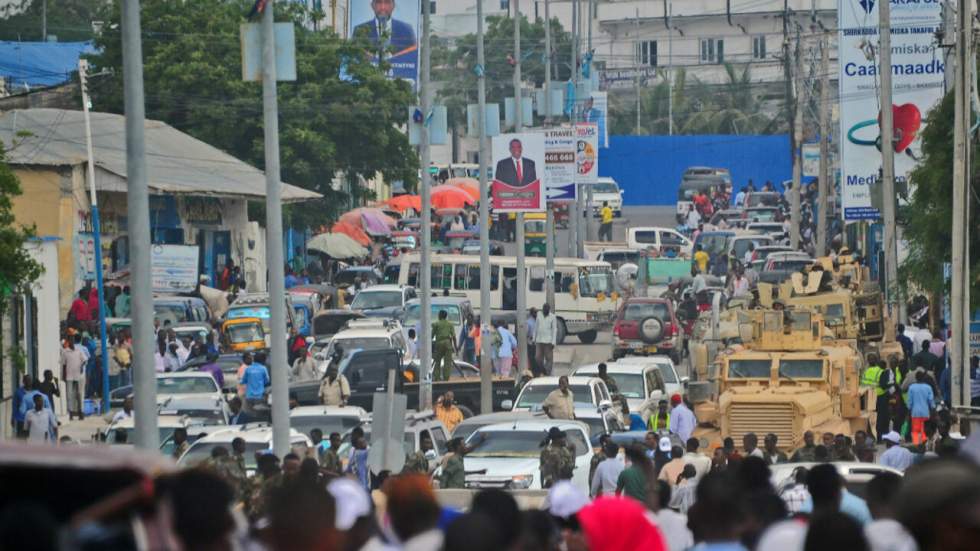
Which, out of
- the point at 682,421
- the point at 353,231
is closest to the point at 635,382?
the point at 682,421

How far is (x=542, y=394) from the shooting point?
28031 mm

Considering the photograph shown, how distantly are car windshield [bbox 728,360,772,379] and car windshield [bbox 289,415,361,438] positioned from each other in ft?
21.3

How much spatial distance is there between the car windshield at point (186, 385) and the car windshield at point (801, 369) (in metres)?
8.76

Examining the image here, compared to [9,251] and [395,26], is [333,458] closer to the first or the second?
[9,251]

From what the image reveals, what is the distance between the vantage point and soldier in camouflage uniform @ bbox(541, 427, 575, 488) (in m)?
20.1

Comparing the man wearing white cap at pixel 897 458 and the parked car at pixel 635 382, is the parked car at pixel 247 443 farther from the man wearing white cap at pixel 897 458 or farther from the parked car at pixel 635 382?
the parked car at pixel 635 382

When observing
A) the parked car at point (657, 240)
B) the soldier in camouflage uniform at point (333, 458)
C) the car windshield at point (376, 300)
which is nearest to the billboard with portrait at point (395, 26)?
the parked car at point (657, 240)

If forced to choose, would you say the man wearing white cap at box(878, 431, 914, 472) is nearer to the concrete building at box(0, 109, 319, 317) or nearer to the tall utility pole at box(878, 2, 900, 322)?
the tall utility pole at box(878, 2, 900, 322)

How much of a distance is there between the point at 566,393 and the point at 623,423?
1.44m

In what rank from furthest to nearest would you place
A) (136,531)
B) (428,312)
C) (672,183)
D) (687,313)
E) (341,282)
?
1. (672,183)
2. (341,282)
3. (687,313)
4. (428,312)
5. (136,531)

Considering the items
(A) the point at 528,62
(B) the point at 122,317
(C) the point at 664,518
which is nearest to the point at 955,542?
(C) the point at 664,518

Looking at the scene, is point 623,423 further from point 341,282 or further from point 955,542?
point 341,282

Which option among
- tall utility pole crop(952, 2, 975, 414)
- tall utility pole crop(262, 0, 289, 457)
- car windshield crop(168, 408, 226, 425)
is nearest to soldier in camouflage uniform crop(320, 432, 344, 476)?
tall utility pole crop(262, 0, 289, 457)

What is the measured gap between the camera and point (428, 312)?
31578 millimetres
